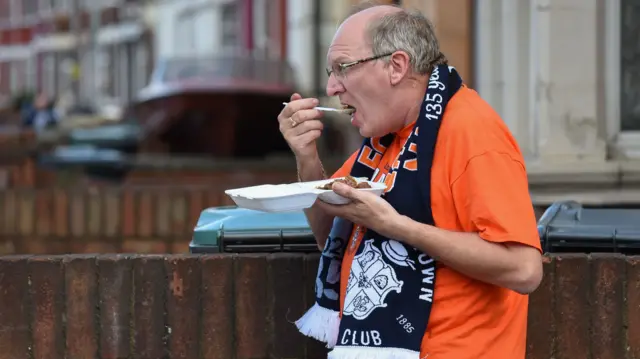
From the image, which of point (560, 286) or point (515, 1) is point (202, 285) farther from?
point (515, 1)

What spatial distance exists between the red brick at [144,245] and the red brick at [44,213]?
554 mm

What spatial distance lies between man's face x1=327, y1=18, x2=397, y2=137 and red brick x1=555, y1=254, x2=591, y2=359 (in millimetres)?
821

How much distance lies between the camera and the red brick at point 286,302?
10.5 ft

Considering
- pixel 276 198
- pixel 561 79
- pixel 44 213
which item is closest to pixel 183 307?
pixel 276 198

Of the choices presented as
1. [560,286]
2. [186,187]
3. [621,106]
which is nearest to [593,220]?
[560,286]

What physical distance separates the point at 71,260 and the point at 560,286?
140 centimetres

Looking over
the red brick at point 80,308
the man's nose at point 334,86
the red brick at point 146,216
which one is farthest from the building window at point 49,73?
the man's nose at point 334,86

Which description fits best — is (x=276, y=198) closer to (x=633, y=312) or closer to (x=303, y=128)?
(x=303, y=128)

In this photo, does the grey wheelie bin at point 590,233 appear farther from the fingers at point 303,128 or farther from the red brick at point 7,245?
the red brick at point 7,245

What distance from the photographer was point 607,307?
3.10 m

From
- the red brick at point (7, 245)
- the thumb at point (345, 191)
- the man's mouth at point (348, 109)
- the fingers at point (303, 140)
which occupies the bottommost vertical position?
the red brick at point (7, 245)

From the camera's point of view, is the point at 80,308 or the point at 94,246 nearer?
the point at 80,308

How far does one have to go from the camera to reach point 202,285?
322cm

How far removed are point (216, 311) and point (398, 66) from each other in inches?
41.9
